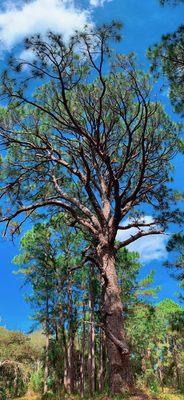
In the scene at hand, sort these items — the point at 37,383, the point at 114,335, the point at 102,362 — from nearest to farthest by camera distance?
1. the point at 114,335
2. the point at 102,362
3. the point at 37,383

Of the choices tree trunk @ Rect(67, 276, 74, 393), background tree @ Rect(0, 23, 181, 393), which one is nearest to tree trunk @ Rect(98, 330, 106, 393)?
tree trunk @ Rect(67, 276, 74, 393)

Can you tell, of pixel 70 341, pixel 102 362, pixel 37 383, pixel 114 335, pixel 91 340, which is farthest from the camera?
pixel 37 383

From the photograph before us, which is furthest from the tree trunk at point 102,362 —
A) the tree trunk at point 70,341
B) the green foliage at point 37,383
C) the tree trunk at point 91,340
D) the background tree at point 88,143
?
the background tree at point 88,143

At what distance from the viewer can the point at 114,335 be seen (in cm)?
826

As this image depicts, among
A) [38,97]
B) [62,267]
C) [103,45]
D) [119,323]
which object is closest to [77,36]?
[103,45]

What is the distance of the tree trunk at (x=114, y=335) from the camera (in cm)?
768

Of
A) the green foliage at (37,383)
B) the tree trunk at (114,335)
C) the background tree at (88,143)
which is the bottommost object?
the tree trunk at (114,335)

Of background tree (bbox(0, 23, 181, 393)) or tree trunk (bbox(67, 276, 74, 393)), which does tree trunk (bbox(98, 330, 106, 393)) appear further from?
background tree (bbox(0, 23, 181, 393))

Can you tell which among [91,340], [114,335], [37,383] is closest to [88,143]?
[114,335]

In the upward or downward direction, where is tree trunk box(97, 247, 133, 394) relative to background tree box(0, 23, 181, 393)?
downward

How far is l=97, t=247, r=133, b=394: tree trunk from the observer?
768cm

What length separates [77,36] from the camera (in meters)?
9.38

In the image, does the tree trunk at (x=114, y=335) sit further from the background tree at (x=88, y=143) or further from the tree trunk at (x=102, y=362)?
the tree trunk at (x=102, y=362)

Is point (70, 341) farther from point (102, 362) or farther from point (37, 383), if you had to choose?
point (37, 383)
